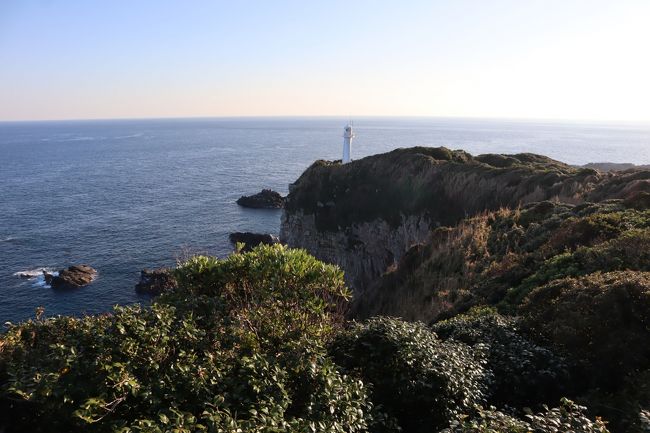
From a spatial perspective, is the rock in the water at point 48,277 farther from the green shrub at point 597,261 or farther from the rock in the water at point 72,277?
the green shrub at point 597,261

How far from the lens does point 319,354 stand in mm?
7965

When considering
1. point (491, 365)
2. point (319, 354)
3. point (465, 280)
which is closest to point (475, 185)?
point (465, 280)

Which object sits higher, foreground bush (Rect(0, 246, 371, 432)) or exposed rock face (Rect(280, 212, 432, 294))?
foreground bush (Rect(0, 246, 371, 432))

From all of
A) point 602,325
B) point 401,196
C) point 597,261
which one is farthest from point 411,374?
point 401,196

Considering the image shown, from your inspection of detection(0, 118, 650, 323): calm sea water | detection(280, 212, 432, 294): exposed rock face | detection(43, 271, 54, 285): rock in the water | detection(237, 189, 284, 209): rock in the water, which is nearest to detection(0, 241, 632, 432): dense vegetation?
detection(0, 118, 650, 323): calm sea water

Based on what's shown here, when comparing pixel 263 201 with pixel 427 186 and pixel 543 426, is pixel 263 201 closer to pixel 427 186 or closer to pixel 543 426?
pixel 427 186

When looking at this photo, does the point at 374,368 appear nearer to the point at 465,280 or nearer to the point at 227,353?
the point at 227,353

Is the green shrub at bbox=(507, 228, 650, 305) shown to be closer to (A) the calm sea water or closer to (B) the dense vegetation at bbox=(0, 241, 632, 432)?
(B) the dense vegetation at bbox=(0, 241, 632, 432)

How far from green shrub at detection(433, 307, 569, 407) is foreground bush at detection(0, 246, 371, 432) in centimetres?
360

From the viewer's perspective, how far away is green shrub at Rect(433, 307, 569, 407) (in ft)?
30.2

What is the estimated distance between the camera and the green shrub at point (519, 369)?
9203mm

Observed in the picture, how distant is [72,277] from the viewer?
50094mm

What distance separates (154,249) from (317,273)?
185ft

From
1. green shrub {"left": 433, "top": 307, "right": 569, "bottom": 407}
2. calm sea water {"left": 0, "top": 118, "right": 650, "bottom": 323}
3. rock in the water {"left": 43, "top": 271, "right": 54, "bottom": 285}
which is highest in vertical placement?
green shrub {"left": 433, "top": 307, "right": 569, "bottom": 407}
